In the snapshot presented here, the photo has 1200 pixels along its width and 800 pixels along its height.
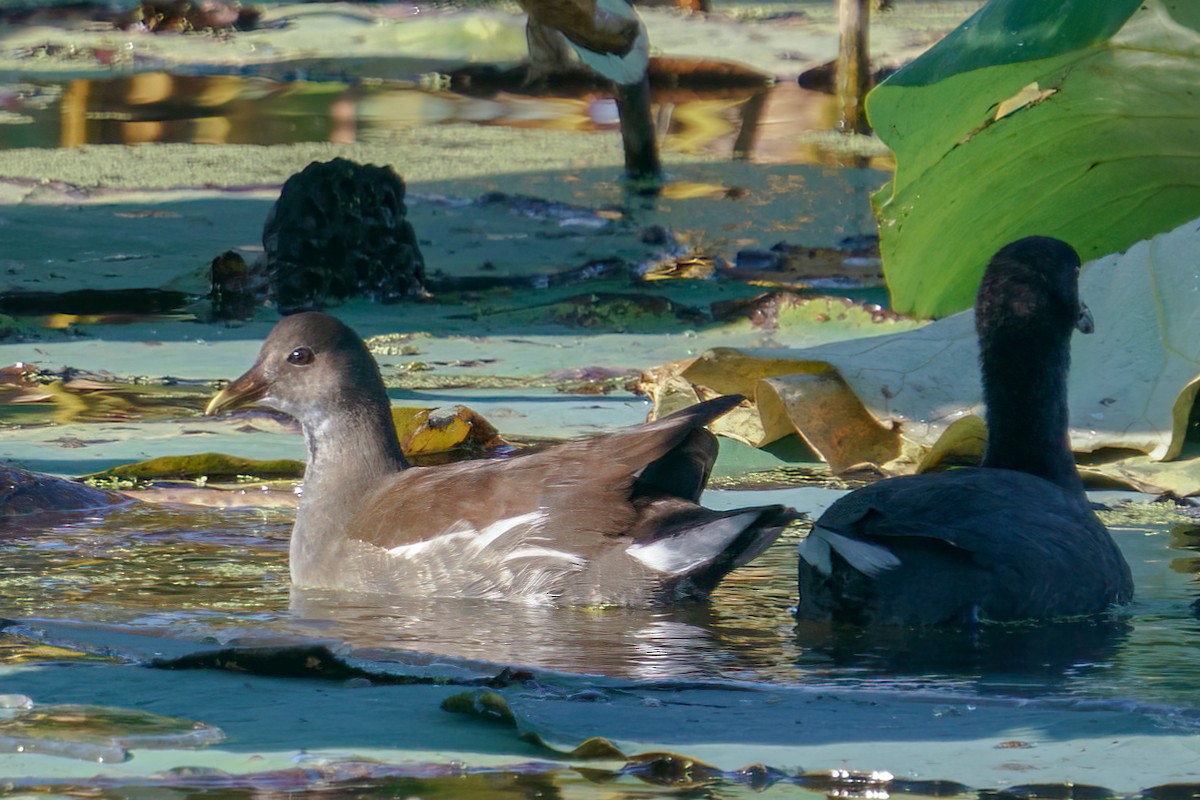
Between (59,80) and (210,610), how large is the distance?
39.9 ft

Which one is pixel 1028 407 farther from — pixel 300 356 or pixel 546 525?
pixel 300 356

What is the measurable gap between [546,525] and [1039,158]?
8.64 feet

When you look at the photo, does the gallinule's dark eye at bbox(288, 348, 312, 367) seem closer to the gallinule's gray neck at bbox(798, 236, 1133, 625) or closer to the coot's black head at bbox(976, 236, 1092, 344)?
the gallinule's gray neck at bbox(798, 236, 1133, 625)

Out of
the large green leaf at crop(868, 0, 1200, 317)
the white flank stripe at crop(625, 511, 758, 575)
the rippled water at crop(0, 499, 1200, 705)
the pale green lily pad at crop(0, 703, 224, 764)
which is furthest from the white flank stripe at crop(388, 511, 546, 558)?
the large green leaf at crop(868, 0, 1200, 317)

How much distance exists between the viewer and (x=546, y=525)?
13.9ft

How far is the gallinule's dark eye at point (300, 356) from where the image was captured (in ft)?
15.8

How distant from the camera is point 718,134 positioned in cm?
1313

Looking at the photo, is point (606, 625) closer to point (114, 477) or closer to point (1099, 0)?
point (114, 477)

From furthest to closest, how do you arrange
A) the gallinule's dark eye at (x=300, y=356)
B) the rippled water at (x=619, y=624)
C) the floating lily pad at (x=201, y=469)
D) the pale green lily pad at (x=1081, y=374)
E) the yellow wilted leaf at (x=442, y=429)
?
the yellow wilted leaf at (x=442, y=429)
the pale green lily pad at (x=1081, y=374)
the floating lily pad at (x=201, y=469)
the gallinule's dark eye at (x=300, y=356)
the rippled water at (x=619, y=624)

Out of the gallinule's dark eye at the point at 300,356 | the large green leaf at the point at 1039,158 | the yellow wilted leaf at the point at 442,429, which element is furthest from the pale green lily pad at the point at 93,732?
the large green leaf at the point at 1039,158

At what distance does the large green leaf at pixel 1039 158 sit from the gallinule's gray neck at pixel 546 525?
2.03 metres

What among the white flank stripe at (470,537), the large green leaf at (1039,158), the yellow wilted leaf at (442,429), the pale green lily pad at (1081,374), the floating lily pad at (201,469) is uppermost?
the large green leaf at (1039,158)

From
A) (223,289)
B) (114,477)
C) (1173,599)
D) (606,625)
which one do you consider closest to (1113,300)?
(1173,599)

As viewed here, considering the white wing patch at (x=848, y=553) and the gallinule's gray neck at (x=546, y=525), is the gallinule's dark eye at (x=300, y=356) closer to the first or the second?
the gallinule's gray neck at (x=546, y=525)
